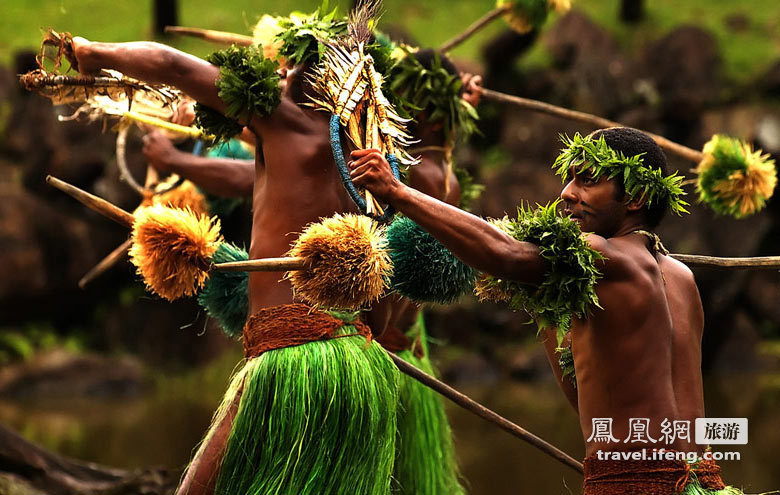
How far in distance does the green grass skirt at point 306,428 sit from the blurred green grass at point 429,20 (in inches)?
328

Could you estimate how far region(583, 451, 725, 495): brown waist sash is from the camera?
2.03m

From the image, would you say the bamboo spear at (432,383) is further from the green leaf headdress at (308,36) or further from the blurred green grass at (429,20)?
the blurred green grass at (429,20)

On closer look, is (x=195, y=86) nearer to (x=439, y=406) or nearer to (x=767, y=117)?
(x=439, y=406)

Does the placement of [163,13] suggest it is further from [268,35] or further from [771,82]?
[268,35]

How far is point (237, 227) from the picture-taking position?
8.93m

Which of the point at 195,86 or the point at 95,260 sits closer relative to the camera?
the point at 195,86

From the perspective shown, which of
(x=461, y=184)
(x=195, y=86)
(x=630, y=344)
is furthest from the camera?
(x=461, y=184)

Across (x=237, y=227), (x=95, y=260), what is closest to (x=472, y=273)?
(x=237, y=227)

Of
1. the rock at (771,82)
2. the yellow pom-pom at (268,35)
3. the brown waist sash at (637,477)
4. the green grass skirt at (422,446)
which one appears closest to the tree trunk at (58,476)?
the green grass skirt at (422,446)

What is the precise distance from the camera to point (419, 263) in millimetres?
2545

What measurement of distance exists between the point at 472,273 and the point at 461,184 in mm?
1121

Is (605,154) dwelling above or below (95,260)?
below

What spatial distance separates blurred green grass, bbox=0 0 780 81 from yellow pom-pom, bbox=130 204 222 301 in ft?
26.6

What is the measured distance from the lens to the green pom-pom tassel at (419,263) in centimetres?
254
